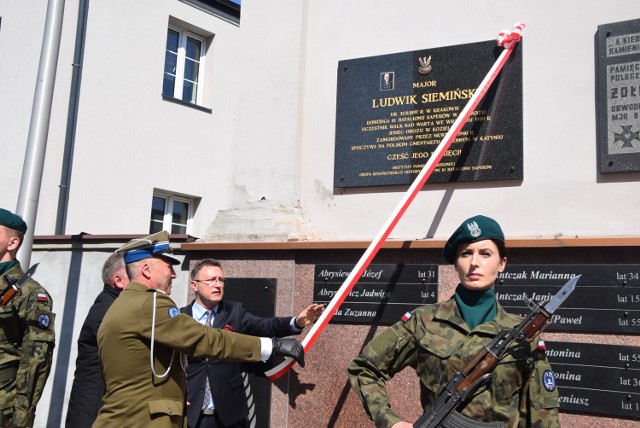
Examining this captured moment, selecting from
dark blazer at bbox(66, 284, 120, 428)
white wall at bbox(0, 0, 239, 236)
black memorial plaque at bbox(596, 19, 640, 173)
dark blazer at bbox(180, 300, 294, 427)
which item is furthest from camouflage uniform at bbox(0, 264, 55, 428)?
white wall at bbox(0, 0, 239, 236)

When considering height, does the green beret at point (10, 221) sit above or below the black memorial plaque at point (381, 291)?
above

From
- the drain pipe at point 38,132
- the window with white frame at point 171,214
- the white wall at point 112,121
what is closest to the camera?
the drain pipe at point 38,132

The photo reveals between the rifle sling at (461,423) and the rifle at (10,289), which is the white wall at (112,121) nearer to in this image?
the rifle at (10,289)

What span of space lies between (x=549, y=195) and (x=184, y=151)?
27.8 ft

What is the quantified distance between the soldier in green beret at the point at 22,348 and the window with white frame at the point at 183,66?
8.21m

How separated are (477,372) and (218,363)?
2.22m

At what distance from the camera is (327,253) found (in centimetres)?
518

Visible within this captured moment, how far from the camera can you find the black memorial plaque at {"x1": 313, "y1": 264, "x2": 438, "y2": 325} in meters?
4.79

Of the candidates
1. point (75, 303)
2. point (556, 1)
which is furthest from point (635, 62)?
point (75, 303)

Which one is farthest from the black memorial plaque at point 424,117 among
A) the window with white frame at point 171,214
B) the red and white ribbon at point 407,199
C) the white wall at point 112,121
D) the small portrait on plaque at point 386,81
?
the window with white frame at point 171,214

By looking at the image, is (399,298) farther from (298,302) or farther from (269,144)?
(269,144)

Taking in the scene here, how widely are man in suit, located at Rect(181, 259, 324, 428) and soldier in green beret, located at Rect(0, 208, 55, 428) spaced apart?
0.88m

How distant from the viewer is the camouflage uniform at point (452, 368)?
2736mm

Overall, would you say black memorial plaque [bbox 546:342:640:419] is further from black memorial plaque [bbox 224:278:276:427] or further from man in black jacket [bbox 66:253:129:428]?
man in black jacket [bbox 66:253:129:428]
